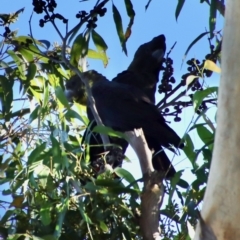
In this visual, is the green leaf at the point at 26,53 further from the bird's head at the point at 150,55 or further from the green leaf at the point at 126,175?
the bird's head at the point at 150,55

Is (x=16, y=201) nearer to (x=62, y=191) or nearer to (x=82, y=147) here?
(x=62, y=191)

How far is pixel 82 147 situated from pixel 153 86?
1.34 meters

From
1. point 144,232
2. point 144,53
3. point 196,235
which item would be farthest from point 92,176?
point 144,53

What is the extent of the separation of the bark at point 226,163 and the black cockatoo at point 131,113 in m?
0.96

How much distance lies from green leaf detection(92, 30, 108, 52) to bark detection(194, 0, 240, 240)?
3.05ft

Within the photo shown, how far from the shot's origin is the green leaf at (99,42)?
2.21 m

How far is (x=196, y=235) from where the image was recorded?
4.36 ft

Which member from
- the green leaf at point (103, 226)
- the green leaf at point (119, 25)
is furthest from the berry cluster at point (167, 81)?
the green leaf at point (103, 226)

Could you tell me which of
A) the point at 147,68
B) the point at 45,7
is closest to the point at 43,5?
the point at 45,7

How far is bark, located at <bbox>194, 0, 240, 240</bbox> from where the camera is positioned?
4.20 feet

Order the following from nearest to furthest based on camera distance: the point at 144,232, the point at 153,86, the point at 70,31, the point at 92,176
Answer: the point at 144,232, the point at 92,176, the point at 70,31, the point at 153,86

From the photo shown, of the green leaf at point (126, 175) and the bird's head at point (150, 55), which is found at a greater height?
the bird's head at point (150, 55)

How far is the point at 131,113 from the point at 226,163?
1348 millimetres

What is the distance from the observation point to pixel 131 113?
8.60 ft
